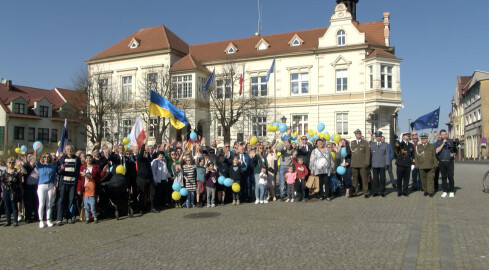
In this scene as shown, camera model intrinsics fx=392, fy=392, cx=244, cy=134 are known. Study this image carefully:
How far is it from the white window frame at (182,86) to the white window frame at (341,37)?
47.9 feet

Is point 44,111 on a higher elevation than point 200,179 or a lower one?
higher

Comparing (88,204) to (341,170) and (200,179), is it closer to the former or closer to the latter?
(200,179)

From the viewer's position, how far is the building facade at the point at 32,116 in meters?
51.3

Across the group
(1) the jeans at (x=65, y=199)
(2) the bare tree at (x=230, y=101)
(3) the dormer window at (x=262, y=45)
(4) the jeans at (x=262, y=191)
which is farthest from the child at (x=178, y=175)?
(3) the dormer window at (x=262, y=45)

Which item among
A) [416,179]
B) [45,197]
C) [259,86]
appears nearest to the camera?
[45,197]

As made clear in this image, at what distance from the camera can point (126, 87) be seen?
42031mm

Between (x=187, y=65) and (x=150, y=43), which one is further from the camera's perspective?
(x=150, y=43)

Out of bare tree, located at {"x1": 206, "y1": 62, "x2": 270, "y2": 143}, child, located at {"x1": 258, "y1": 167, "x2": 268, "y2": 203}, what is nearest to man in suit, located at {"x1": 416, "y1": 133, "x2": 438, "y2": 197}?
child, located at {"x1": 258, "y1": 167, "x2": 268, "y2": 203}

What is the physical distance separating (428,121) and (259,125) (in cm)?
2258

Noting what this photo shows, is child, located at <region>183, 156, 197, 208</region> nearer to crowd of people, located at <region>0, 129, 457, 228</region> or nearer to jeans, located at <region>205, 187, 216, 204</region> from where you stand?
crowd of people, located at <region>0, 129, 457, 228</region>

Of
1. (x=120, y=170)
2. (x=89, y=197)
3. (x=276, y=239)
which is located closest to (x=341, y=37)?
(x=120, y=170)

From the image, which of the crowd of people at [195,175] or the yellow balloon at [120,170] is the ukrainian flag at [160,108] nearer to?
the crowd of people at [195,175]

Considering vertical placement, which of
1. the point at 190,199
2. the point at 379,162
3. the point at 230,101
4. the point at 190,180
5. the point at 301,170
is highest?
the point at 230,101

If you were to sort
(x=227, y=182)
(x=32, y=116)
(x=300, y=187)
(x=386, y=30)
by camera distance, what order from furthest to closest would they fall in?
1. (x=32, y=116)
2. (x=386, y=30)
3. (x=300, y=187)
4. (x=227, y=182)
